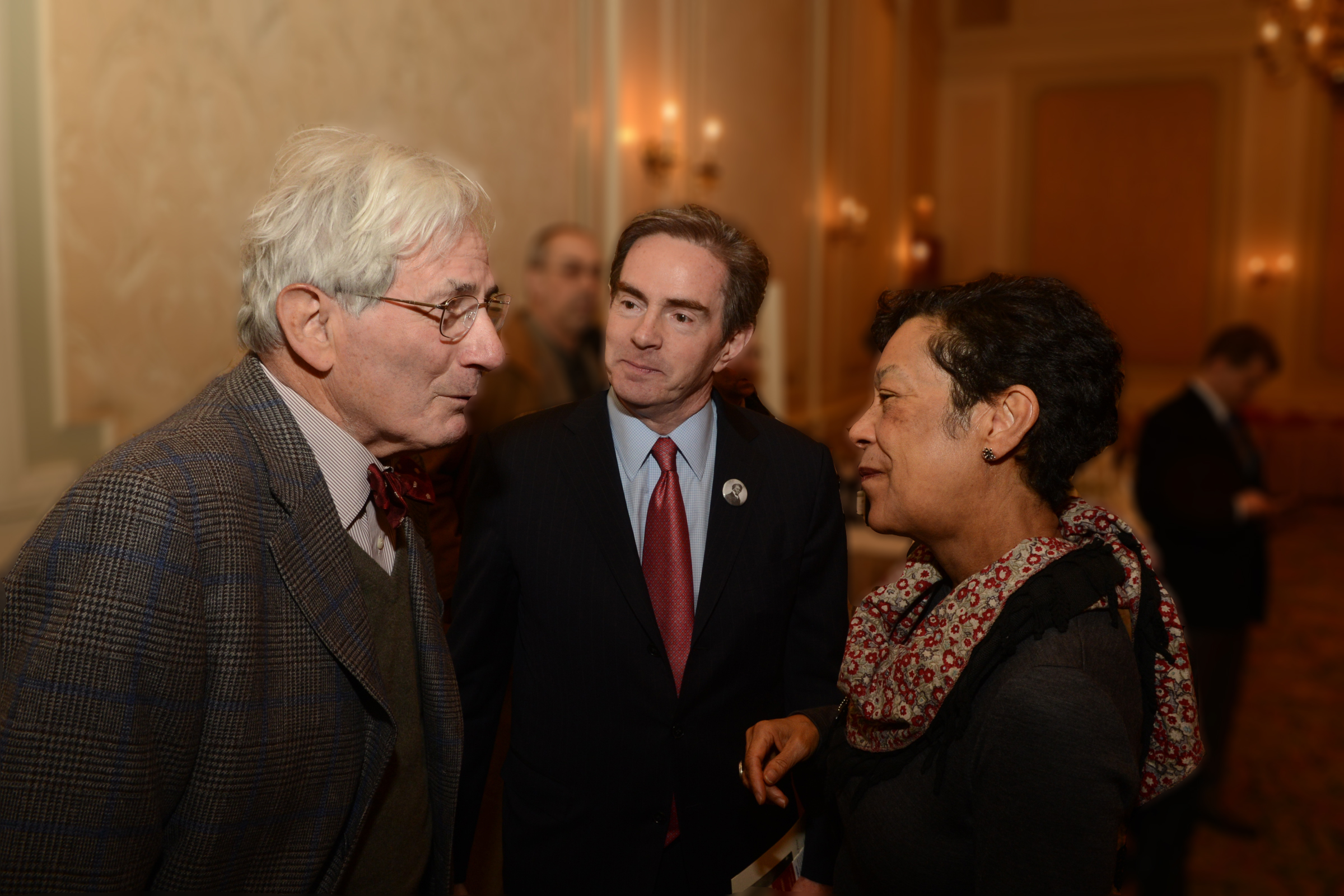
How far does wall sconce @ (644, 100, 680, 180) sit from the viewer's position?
5.23 meters

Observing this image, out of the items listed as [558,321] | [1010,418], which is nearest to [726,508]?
[1010,418]

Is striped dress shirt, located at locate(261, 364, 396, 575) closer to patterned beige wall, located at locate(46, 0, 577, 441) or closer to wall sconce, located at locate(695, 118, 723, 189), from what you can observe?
patterned beige wall, located at locate(46, 0, 577, 441)

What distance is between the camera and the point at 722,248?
1683 mm

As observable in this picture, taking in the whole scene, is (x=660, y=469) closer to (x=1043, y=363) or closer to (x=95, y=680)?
(x=1043, y=363)

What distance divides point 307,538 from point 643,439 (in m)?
0.62

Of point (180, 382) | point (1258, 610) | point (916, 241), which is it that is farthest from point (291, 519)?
point (916, 241)

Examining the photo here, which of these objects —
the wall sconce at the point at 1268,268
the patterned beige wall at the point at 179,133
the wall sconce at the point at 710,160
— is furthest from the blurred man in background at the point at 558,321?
the wall sconce at the point at 1268,268

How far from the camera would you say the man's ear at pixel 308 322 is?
1.17 meters

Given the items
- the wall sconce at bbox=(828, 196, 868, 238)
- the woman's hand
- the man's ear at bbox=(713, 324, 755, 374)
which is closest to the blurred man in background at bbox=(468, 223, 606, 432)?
the man's ear at bbox=(713, 324, 755, 374)

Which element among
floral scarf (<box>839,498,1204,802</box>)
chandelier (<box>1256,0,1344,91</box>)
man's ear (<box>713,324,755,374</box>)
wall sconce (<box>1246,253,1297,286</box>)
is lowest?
floral scarf (<box>839,498,1204,802</box>)

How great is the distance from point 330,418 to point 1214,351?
12.3 ft

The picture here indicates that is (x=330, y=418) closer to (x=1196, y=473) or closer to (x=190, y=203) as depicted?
(x=190, y=203)

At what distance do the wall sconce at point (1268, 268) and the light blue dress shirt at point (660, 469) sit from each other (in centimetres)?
1090

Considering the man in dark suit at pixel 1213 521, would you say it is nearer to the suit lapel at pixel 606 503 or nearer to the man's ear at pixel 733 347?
the man's ear at pixel 733 347
